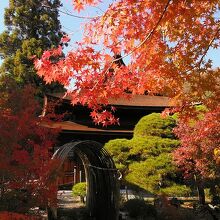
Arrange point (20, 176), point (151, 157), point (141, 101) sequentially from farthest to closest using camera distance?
point (141, 101)
point (151, 157)
point (20, 176)

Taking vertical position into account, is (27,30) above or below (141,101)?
above

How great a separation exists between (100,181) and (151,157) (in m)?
2.61

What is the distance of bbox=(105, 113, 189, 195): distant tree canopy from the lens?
14242mm

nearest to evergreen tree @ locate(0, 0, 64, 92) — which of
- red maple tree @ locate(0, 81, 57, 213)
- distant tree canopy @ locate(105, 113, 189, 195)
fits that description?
distant tree canopy @ locate(105, 113, 189, 195)

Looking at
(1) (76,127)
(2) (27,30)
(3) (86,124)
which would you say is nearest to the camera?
(1) (76,127)

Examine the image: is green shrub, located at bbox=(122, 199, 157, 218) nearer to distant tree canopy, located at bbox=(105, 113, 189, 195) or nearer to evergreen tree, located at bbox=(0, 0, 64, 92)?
distant tree canopy, located at bbox=(105, 113, 189, 195)

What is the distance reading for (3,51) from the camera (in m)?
34.5

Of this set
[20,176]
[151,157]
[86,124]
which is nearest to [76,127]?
[86,124]

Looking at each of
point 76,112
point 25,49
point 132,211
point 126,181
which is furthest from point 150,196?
point 25,49

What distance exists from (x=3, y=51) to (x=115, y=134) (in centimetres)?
1633

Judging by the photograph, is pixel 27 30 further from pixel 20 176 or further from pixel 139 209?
pixel 20 176

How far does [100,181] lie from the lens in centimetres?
1346

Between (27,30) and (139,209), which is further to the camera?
(27,30)

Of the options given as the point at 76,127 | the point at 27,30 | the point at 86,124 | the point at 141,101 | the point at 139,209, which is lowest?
the point at 139,209
